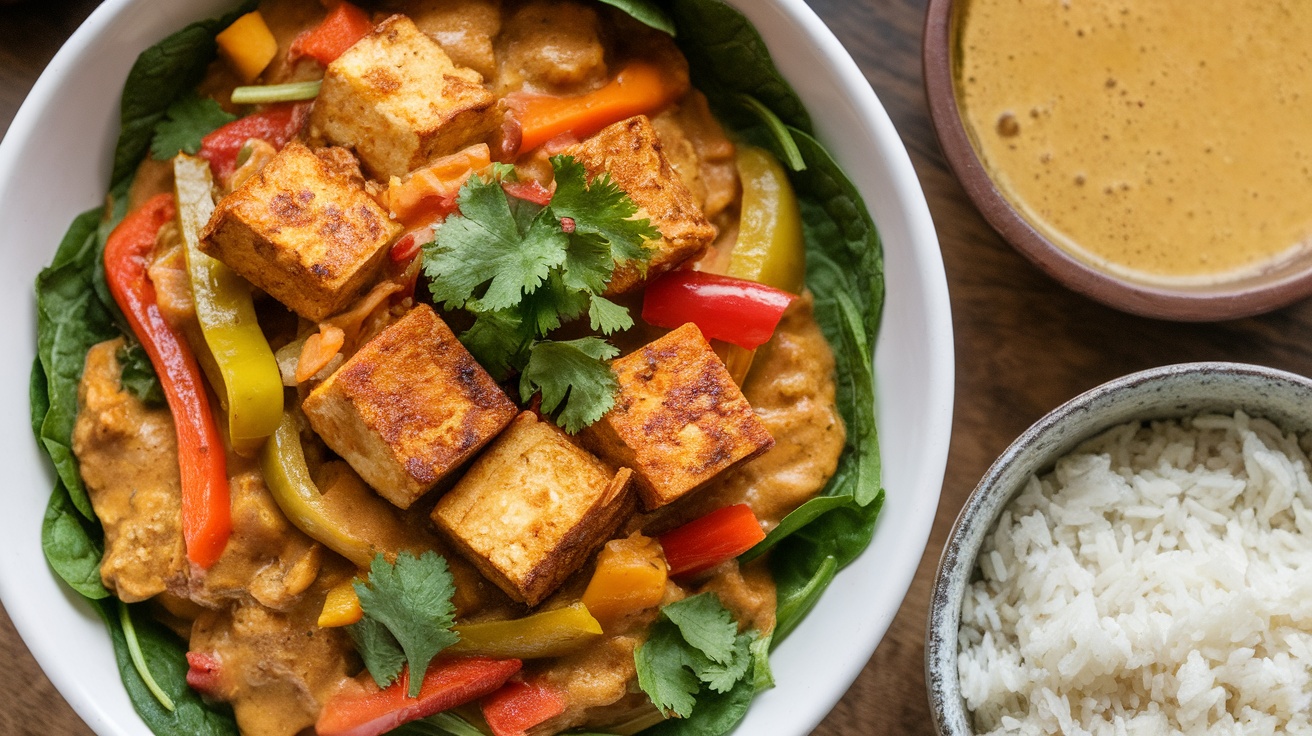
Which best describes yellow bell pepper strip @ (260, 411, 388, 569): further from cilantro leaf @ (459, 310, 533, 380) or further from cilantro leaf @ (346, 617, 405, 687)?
cilantro leaf @ (459, 310, 533, 380)

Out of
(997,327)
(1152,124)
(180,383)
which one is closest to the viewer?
(180,383)

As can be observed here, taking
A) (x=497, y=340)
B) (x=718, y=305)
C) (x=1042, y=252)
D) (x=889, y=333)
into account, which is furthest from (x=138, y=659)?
(x=1042, y=252)

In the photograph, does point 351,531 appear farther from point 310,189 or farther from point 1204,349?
point 1204,349

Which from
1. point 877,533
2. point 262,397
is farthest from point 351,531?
point 877,533

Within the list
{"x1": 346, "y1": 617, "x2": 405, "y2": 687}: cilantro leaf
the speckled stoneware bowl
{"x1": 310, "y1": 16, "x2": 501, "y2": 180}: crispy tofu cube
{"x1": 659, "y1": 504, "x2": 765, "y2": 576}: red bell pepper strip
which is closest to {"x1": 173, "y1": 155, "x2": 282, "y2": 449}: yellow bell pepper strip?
{"x1": 310, "y1": 16, "x2": 501, "y2": 180}: crispy tofu cube

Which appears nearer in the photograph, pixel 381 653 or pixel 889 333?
pixel 381 653

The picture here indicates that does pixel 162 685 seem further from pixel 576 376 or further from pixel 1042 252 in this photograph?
pixel 1042 252

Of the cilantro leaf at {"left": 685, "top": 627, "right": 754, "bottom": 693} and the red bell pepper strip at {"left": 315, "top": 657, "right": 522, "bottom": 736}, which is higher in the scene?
the red bell pepper strip at {"left": 315, "top": 657, "right": 522, "bottom": 736}
